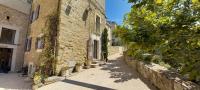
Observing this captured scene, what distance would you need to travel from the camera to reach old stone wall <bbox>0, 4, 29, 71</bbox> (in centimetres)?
1316

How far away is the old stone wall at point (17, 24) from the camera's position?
13.2m

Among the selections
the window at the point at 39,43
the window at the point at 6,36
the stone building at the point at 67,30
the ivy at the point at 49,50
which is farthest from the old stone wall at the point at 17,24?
the ivy at the point at 49,50

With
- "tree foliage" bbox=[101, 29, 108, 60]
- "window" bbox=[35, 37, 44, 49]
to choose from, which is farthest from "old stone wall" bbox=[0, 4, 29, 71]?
"tree foliage" bbox=[101, 29, 108, 60]

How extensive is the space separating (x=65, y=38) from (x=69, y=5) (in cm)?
230

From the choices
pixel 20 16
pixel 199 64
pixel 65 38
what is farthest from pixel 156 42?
pixel 20 16

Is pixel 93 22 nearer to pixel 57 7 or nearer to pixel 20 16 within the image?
pixel 57 7

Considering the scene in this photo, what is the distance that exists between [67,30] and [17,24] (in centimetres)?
702

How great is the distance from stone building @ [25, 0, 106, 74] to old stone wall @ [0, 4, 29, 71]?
197 cm

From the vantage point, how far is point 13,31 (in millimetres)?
14320

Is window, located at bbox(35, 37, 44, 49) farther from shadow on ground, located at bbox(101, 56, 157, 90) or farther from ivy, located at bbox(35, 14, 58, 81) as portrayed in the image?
shadow on ground, located at bbox(101, 56, 157, 90)

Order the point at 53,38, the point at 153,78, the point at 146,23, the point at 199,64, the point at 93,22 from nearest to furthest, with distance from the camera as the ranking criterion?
the point at 199,64
the point at 146,23
the point at 153,78
the point at 53,38
the point at 93,22

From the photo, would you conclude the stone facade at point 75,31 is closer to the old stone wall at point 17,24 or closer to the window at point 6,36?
the old stone wall at point 17,24

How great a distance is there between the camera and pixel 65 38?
9.64m

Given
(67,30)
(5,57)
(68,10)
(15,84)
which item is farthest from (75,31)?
(5,57)
